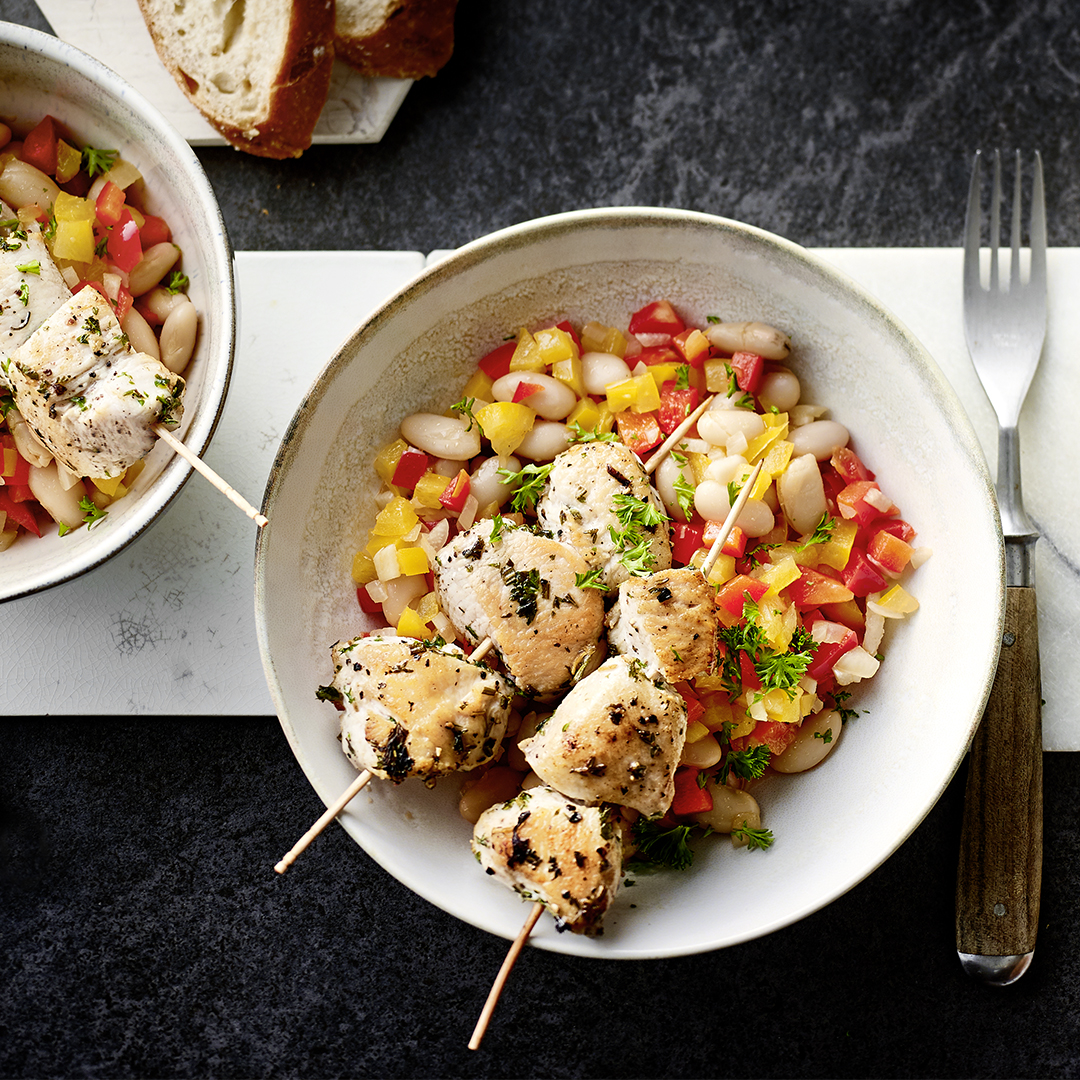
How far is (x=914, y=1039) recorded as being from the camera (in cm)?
219

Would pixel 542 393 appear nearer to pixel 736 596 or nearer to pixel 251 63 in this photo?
pixel 736 596

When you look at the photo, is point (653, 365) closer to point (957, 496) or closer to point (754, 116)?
point (957, 496)

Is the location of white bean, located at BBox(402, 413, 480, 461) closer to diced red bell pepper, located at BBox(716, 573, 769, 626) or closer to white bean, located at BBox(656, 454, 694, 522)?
white bean, located at BBox(656, 454, 694, 522)

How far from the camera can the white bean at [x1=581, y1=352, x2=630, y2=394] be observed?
6.27 ft

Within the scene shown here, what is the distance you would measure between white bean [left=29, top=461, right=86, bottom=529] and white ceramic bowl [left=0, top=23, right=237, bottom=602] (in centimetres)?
4

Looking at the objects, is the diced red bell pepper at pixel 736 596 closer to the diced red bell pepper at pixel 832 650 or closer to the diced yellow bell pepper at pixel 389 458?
the diced red bell pepper at pixel 832 650

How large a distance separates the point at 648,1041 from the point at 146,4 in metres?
2.80

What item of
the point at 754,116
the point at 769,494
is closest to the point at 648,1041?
the point at 769,494

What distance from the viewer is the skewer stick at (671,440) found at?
1.84m

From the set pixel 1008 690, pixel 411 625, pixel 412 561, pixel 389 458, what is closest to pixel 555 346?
pixel 389 458

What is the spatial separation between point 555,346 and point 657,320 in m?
0.23

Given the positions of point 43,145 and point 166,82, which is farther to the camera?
point 166,82

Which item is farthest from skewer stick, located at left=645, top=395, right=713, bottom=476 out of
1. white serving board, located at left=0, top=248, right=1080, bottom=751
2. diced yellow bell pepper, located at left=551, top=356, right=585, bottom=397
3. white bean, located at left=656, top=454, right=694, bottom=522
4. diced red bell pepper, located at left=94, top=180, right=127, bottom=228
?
diced red bell pepper, located at left=94, top=180, right=127, bottom=228

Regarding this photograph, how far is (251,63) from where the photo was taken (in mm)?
2158
